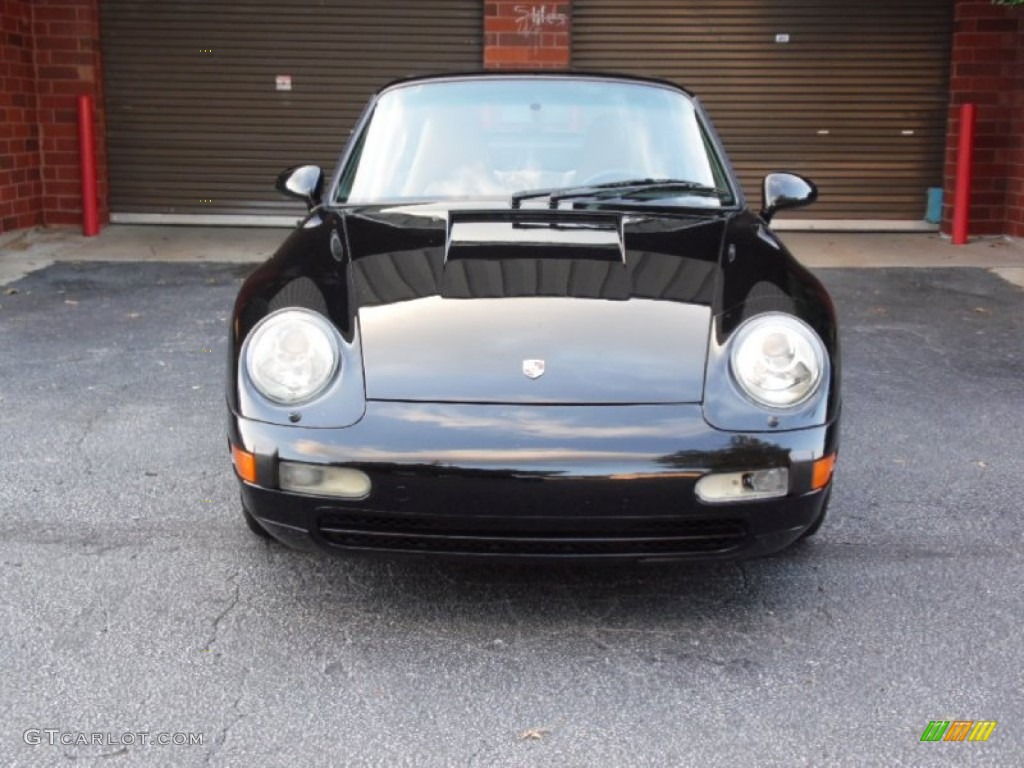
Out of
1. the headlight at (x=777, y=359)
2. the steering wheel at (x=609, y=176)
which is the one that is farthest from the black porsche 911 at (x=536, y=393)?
the steering wheel at (x=609, y=176)

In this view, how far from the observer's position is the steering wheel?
3.92 m

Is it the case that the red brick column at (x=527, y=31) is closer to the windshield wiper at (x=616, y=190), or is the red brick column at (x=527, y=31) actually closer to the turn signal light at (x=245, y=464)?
the windshield wiper at (x=616, y=190)

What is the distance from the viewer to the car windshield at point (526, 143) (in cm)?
393

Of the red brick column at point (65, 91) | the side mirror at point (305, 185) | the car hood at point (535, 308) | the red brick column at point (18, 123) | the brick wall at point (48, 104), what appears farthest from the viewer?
the red brick column at point (65, 91)

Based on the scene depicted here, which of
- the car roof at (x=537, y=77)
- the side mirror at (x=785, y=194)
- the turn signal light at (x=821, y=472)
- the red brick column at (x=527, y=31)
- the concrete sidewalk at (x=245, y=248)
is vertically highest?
the red brick column at (x=527, y=31)

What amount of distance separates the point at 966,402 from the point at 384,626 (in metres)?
3.31

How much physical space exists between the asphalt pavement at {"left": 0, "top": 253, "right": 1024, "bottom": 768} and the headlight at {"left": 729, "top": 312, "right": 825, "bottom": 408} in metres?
0.63

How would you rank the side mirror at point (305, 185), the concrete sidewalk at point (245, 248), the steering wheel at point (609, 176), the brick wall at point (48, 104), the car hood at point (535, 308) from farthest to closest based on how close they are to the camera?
the brick wall at point (48, 104) → the concrete sidewalk at point (245, 248) → the side mirror at point (305, 185) → the steering wheel at point (609, 176) → the car hood at point (535, 308)

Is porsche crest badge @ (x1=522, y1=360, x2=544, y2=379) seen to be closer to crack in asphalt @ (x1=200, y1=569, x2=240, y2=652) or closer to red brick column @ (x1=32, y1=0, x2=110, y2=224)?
crack in asphalt @ (x1=200, y1=569, x2=240, y2=652)

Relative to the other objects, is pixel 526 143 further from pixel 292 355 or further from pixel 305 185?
pixel 292 355

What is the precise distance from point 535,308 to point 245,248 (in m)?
7.20

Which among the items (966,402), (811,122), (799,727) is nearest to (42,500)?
(799,727)

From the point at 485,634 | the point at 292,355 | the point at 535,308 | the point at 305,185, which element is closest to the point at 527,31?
the point at 305,185

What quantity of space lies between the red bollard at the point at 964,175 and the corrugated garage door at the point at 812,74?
26.6 inches
